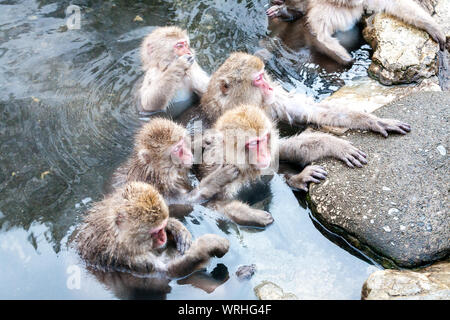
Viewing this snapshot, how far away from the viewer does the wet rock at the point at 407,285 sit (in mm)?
4324

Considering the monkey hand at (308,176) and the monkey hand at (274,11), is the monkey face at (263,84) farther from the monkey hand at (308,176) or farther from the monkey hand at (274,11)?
the monkey hand at (274,11)

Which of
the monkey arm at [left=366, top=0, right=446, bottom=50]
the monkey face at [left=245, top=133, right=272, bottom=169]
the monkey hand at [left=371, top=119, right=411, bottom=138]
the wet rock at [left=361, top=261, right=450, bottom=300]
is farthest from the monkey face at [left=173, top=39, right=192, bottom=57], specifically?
the wet rock at [left=361, top=261, right=450, bottom=300]

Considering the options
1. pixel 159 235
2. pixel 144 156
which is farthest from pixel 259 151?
pixel 159 235

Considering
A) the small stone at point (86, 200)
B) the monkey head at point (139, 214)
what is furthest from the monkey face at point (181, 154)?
the small stone at point (86, 200)

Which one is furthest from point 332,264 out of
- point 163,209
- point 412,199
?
point 163,209

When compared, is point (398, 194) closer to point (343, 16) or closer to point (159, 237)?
point (159, 237)

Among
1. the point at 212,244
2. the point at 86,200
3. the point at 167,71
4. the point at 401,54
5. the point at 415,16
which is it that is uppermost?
the point at 415,16

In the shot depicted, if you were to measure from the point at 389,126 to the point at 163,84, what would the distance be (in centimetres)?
271

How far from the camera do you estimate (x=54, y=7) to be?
345 inches

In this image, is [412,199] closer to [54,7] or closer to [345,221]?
[345,221]

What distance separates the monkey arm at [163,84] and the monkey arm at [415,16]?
290 centimetres

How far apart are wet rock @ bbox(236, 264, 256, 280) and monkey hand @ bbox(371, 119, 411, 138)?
78.1 inches

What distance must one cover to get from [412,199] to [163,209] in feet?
7.47

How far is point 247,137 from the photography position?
544 centimetres
